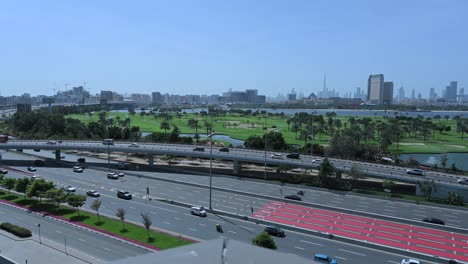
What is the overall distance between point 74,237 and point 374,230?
22462mm

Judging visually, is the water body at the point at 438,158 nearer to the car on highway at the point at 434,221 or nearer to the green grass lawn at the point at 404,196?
the green grass lawn at the point at 404,196

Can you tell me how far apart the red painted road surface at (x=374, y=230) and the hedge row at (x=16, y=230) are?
17.6m

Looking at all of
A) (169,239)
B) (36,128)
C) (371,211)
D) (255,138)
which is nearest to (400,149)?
(255,138)

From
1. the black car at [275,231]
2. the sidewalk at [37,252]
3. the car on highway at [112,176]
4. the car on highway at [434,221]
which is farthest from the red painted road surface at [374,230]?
the car on highway at [112,176]

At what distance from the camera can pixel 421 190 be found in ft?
124

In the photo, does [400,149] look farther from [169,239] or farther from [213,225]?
[169,239]

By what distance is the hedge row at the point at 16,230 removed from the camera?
84.7 ft

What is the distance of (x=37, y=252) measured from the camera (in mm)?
23016

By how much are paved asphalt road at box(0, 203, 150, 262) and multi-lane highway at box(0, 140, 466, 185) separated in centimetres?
2326

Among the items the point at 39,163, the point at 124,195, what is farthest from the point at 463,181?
the point at 39,163

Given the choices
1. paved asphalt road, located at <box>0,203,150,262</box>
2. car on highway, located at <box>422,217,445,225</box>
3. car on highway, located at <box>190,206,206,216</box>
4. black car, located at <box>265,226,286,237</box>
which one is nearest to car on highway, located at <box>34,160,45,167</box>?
paved asphalt road, located at <box>0,203,150,262</box>

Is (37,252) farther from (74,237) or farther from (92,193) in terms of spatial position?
(92,193)

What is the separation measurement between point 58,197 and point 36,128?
62.6m

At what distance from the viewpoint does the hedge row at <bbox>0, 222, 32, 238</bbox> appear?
25.8 metres
